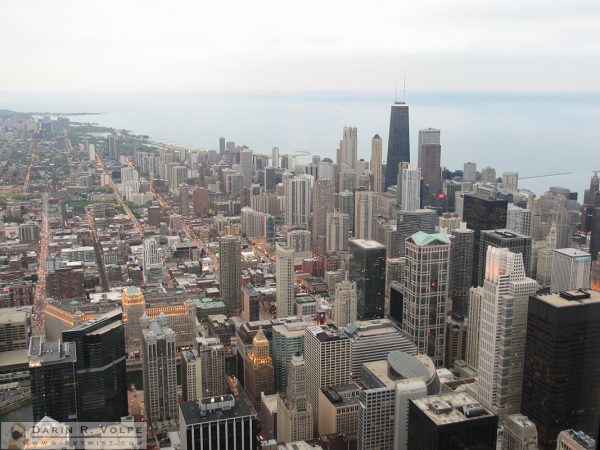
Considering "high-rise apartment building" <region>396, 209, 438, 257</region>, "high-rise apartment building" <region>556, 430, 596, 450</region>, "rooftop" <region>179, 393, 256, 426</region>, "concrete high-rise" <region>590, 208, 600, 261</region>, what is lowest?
"high-rise apartment building" <region>556, 430, 596, 450</region>

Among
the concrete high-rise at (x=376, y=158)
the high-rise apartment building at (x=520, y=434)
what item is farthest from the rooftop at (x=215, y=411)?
the concrete high-rise at (x=376, y=158)

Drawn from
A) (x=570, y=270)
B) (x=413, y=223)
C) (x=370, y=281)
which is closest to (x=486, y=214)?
(x=413, y=223)

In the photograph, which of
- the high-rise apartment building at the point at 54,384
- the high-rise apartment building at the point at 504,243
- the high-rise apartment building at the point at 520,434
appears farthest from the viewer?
the high-rise apartment building at the point at 504,243

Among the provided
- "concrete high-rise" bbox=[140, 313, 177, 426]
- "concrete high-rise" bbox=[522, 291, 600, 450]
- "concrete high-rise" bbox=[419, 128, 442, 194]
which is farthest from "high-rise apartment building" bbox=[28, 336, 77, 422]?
"concrete high-rise" bbox=[419, 128, 442, 194]

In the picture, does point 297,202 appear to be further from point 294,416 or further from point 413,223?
point 294,416

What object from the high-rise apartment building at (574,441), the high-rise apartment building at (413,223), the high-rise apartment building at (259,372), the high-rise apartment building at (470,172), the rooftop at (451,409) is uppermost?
the high-rise apartment building at (470,172)

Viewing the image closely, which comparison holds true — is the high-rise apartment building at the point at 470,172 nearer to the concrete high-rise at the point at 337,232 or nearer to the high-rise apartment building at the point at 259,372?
the concrete high-rise at the point at 337,232

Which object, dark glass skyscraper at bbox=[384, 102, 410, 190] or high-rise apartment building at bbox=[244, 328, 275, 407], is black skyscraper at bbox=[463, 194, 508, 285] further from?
dark glass skyscraper at bbox=[384, 102, 410, 190]
